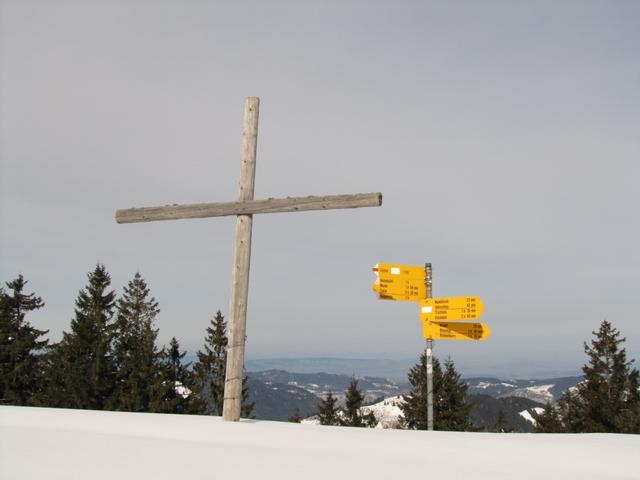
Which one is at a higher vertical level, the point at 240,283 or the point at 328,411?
the point at 240,283

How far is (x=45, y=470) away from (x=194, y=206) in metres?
5.32

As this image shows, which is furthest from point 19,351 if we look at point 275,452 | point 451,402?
point 275,452

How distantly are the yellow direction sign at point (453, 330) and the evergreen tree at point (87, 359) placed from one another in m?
31.7

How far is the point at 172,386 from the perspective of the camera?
138 feet

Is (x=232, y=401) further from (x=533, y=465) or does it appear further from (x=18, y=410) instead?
(x=533, y=465)

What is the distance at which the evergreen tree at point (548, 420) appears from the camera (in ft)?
135

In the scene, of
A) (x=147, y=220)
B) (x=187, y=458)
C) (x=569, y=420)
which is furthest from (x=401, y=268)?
(x=569, y=420)

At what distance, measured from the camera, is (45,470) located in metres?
4.07

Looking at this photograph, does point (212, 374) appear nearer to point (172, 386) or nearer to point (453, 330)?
point (172, 386)

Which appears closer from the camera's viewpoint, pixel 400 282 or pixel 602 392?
pixel 400 282

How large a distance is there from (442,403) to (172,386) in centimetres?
2024

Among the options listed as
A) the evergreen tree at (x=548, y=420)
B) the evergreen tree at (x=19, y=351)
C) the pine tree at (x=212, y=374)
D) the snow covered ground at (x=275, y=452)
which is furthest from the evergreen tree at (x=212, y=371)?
the snow covered ground at (x=275, y=452)

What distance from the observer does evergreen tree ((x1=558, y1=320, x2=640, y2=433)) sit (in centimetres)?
3712

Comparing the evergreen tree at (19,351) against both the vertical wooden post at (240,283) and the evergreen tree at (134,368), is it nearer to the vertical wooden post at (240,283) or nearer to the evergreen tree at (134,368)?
the evergreen tree at (134,368)
